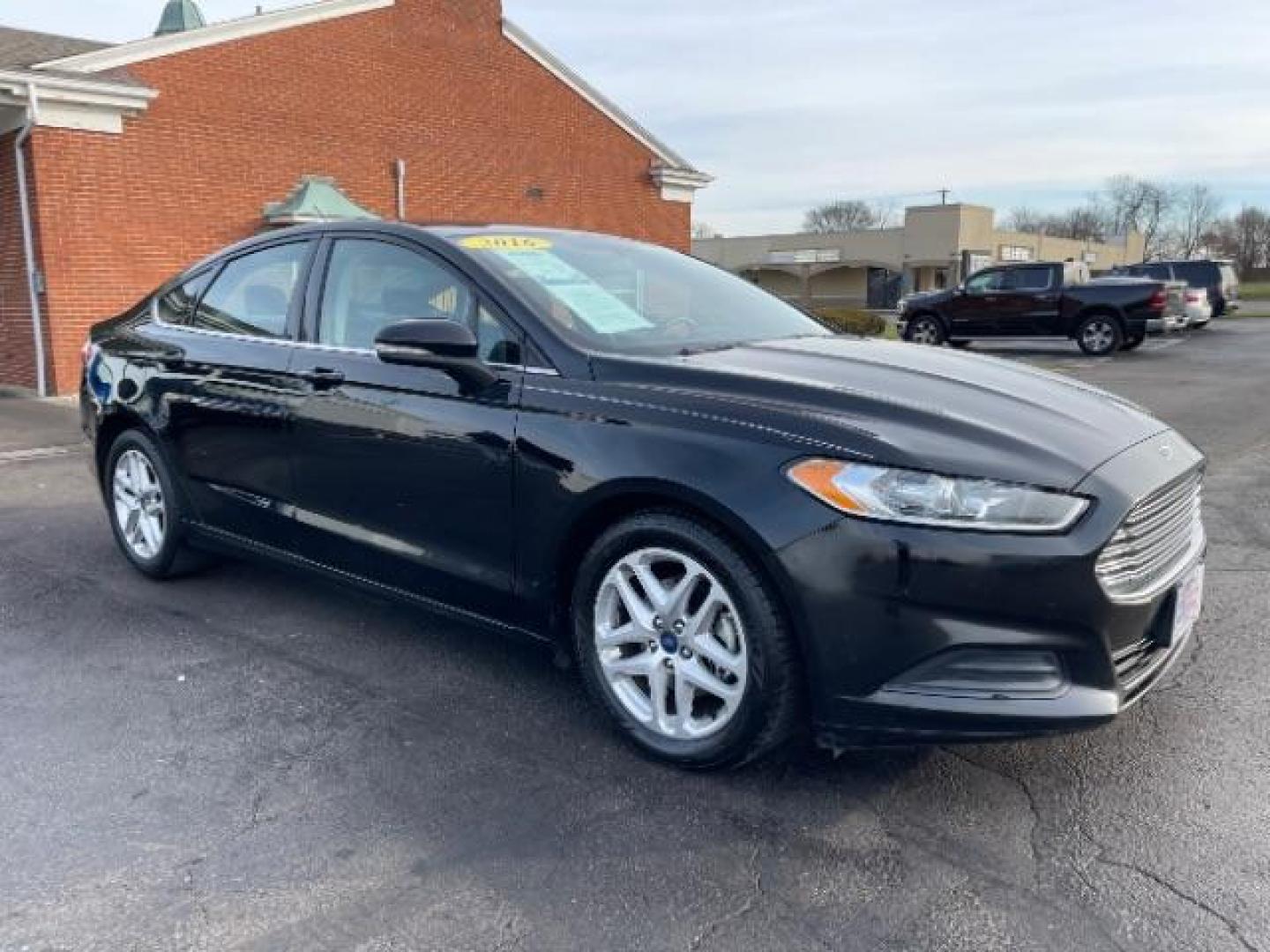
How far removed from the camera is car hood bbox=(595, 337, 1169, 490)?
8.39 ft

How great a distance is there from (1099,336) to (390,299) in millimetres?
17924

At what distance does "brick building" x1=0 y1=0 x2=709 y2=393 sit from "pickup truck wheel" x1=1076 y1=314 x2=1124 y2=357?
8.71m

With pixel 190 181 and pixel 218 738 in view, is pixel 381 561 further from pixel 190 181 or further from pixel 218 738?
pixel 190 181

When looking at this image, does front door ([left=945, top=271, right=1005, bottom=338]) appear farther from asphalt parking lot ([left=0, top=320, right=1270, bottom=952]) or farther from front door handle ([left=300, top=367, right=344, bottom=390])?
front door handle ([left=300, top=367, right=344, bottom=390])

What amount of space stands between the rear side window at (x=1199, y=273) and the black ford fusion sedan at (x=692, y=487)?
27.3 meters

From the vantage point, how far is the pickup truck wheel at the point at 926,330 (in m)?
20.8

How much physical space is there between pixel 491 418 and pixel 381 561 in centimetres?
79

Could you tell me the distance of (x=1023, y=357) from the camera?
755 inches

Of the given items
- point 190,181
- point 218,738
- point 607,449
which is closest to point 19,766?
point 218,738

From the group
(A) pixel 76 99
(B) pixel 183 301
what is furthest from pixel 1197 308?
(B) pixel 183 301

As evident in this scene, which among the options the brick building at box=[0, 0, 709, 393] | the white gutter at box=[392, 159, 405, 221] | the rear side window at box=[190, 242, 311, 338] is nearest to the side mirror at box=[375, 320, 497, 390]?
the rear side window at box=[190, 242, 311, 338]

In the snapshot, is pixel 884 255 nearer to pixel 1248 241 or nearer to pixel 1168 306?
pixel 1168 306

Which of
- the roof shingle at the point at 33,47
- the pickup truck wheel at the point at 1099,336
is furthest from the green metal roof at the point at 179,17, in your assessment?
the pickup truck wheel at the point at 1099,336

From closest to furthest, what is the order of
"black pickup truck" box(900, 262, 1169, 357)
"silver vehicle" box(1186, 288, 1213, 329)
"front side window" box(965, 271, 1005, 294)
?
"black pickup truck" box(900, 262, 1169, 357) → "front side window" box(965, 271, 1005, 294) → "silver vehicle" box(1186, 288, 1213, 329)
